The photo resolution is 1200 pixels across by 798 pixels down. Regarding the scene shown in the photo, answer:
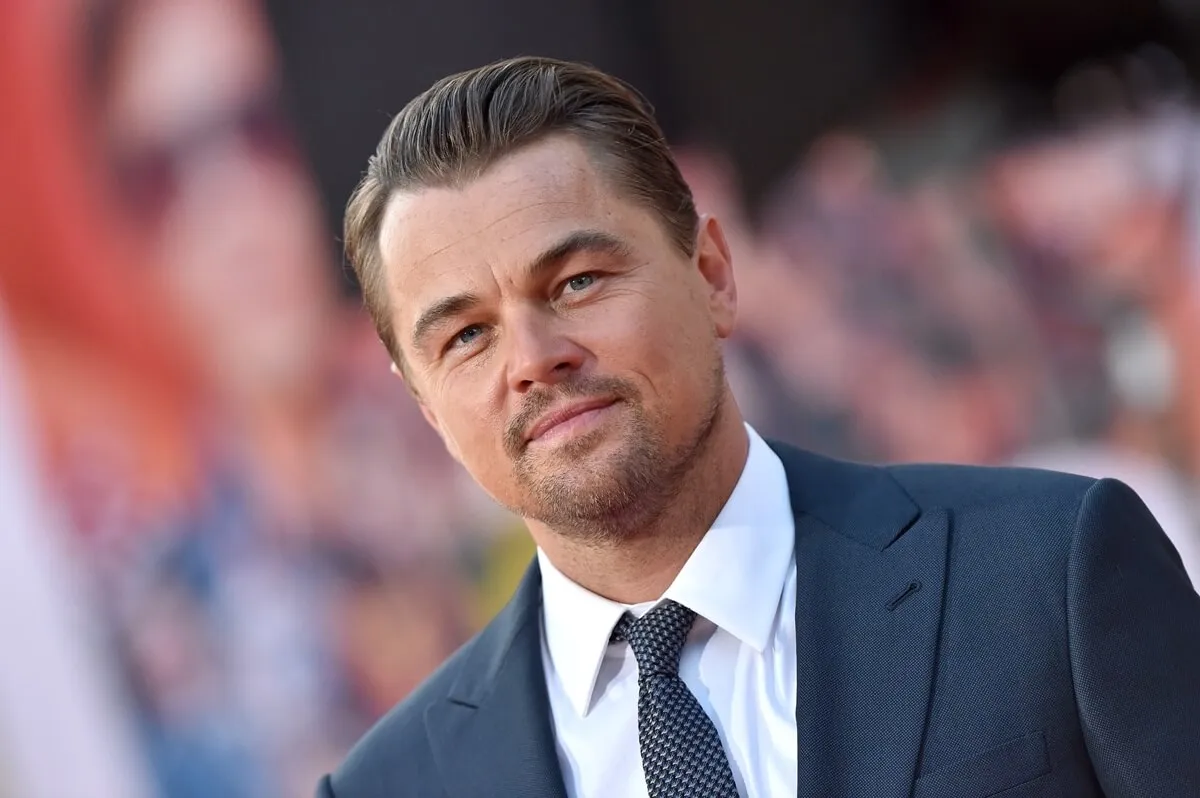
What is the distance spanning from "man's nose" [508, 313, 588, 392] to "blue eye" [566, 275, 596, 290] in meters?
0.06

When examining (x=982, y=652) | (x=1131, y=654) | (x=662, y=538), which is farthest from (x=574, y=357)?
(x=1131, y=654)

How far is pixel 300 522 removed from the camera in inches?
159

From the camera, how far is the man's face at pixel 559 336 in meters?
1.74

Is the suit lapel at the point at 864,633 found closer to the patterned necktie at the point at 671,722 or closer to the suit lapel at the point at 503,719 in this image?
the patterned necktie at the point at 671,722

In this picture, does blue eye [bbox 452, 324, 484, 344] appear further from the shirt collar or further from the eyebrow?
the shirt collar

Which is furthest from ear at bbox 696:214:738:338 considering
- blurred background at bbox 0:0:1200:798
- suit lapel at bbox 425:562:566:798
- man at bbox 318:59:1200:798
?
blurred background at bbox 0:0:1200:798

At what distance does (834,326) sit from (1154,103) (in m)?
1.10

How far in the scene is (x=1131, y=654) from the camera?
163 centimetres

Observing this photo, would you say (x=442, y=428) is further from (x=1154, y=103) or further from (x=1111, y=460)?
(x=1154, y=103)

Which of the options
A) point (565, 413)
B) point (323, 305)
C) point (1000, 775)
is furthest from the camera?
point (323, 305)

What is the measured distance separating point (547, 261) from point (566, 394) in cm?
18

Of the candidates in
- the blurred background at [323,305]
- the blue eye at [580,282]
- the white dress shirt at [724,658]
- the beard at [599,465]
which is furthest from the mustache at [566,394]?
the blurred background at [323,305]

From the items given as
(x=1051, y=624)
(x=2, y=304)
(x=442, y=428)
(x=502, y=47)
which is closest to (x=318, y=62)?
(x=502, y=47)

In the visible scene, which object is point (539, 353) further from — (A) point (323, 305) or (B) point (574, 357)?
(A) point (323, 305)
